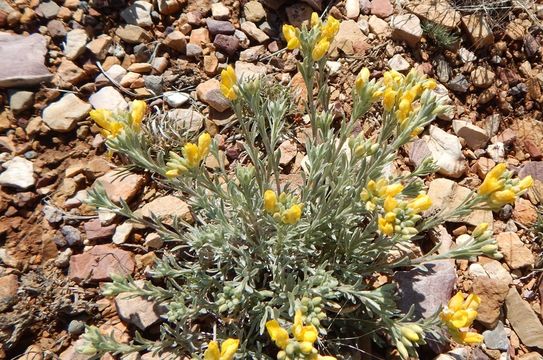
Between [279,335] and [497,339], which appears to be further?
[497,339]

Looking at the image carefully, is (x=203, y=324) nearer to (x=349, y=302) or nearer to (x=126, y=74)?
(x=349, y=302)

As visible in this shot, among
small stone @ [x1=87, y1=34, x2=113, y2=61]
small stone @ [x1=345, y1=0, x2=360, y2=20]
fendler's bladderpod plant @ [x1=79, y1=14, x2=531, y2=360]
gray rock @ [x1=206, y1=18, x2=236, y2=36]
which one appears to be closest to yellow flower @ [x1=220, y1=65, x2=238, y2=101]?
fendler's bladderpod plant @ [x1=79, y1=14, x2=531, y2=360]

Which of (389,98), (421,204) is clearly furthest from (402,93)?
(421,204)

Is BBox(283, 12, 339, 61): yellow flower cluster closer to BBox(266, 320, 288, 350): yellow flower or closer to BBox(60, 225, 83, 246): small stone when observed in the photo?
BBox(266, 320, 288, 350): yellow flower

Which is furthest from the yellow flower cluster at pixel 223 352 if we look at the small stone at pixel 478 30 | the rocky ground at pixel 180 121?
the small stone at pixel 478 30

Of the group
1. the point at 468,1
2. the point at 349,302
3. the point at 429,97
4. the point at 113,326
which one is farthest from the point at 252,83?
the point at 468,1

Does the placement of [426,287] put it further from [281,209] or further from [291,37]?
[291,37]
